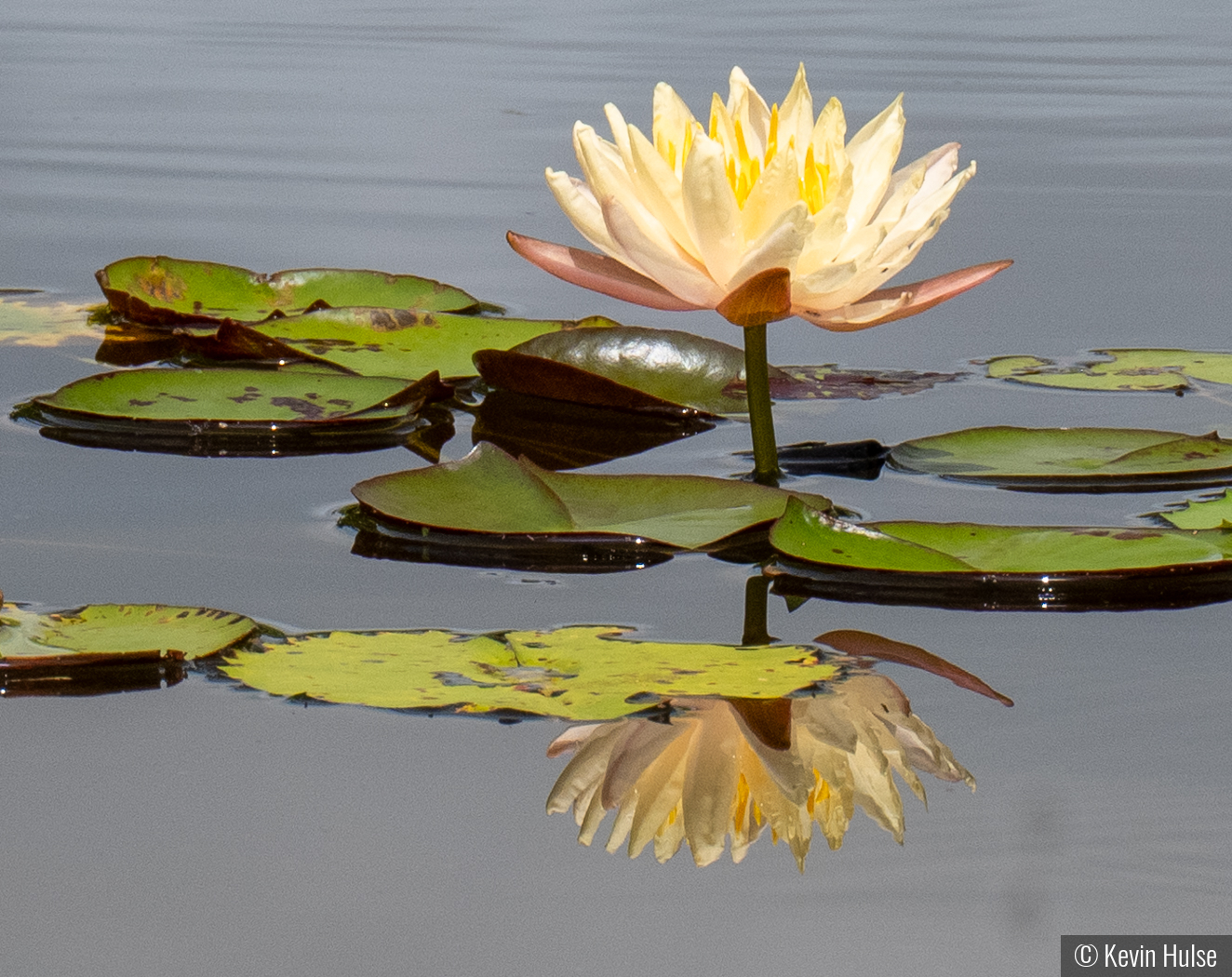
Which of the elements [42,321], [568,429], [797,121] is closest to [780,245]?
[797,121]

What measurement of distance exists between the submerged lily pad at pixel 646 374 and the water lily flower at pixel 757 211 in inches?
14.7

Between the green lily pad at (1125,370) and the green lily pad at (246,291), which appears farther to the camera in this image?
the green lily pad at (246,291)

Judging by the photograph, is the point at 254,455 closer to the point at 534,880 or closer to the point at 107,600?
the point at 107,600

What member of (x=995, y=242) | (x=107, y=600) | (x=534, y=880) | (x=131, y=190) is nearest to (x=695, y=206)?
(x=107, y=600)

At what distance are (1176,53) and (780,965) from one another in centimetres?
733

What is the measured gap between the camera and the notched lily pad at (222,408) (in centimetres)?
186

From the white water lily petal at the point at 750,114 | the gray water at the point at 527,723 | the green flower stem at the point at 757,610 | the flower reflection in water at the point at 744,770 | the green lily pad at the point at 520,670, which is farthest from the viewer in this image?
the white water lily petal at the point at 750,114

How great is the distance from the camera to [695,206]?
1.47 meters

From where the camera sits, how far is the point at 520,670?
3.87 feet

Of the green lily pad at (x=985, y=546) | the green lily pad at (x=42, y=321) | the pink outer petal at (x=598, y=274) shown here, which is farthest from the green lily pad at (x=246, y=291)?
the green lily pad at (x=985, y=546)

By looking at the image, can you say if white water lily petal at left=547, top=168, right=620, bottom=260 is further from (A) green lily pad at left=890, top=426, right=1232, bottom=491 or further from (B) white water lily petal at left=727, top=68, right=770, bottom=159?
(A) green lily pad at left=890, top=426, right=1232, bottom=491

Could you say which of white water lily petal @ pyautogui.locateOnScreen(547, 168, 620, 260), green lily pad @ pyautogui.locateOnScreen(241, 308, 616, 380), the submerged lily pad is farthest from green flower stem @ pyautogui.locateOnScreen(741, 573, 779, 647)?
green lily pad @ pyautogui.locateOnScreen(241, 308, 616, 380)

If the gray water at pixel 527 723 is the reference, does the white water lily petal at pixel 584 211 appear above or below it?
above

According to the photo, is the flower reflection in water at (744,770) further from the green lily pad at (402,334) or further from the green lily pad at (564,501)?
the green lily pad at (402,334)
